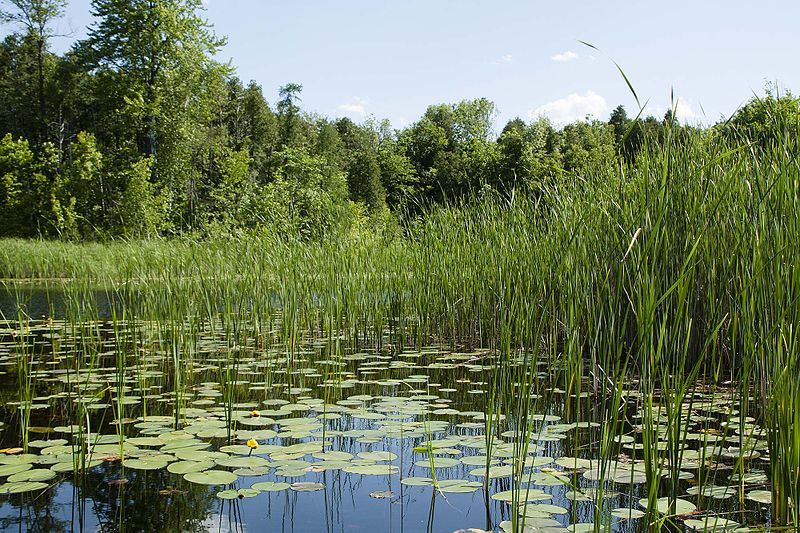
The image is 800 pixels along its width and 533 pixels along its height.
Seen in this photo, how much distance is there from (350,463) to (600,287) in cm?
98

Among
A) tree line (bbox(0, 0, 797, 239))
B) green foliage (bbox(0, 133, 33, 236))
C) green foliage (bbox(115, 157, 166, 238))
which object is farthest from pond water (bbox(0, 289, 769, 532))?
green foliage (bbox(0, 133, 33, 236))

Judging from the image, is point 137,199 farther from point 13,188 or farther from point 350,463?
point 350,463

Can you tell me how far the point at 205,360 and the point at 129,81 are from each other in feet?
67.1

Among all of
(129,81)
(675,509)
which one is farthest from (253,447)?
(129,81)

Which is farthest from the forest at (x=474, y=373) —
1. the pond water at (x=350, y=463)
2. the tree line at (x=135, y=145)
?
the tree line at (x=135, y=145)

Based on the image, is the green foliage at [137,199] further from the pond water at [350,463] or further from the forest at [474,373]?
the pond water at [350,463]

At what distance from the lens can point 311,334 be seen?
17.7ft

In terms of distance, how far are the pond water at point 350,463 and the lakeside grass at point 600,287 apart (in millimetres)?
102

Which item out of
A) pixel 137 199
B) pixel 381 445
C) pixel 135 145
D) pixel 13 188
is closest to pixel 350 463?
pixel 381 445

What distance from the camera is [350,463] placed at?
214 cm

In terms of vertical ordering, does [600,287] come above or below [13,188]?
below

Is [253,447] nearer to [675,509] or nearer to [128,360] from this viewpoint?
[675,509]

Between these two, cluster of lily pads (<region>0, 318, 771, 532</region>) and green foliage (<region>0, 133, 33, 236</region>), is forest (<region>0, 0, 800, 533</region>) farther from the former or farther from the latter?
green foliage (<region>0, 133, 33, 236</region>)

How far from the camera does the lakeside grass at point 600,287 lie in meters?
1.57
